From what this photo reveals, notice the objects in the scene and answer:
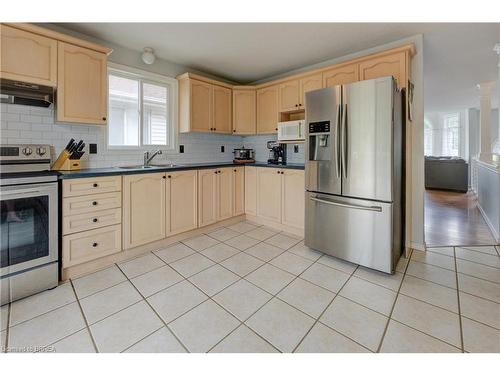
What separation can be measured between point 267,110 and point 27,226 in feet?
10.3

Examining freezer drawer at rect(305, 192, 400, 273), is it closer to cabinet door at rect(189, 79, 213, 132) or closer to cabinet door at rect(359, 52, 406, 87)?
cabinet door at rect(359, 52, 406, 87)

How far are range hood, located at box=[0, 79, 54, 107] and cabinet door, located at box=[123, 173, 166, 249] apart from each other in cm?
97

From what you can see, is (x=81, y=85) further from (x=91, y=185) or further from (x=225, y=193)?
(x=225, y=193)

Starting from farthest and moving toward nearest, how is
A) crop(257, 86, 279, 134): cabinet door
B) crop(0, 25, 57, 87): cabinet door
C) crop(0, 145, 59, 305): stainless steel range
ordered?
crop(257, 86, 279, 134): cabinet door < crop(0, 25, 57, 87): cabinet door < crop(0, 145, 59, 305): stainless steel range

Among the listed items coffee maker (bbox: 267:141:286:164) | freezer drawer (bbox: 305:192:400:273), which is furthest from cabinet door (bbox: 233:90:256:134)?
freezer drawer (bbox: 305:192:400:273)

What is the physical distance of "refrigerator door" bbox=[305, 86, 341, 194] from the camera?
92.6 inches

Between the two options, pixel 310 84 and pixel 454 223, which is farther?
pixel 454 223

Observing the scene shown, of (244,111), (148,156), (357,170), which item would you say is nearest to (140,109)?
(148,156)

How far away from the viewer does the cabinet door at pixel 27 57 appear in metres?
1.92

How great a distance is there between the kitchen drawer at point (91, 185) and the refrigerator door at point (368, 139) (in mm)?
2232

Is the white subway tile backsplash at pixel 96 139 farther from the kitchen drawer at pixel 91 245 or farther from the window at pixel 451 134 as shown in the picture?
the window at pixel 451 134

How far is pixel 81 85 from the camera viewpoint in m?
2.35
